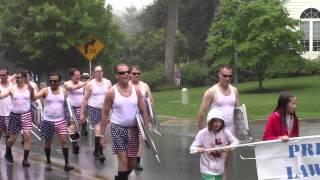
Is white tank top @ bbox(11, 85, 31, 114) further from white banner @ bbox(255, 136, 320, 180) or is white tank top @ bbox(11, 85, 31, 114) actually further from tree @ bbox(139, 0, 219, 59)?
tree @ bbox(139, 0, 219, 59)

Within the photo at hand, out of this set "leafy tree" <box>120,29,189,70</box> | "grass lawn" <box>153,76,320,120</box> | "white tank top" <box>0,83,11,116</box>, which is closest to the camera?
"white tank top" <box>0,83,11,116</box>

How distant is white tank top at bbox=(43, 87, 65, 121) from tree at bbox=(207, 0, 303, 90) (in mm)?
20633

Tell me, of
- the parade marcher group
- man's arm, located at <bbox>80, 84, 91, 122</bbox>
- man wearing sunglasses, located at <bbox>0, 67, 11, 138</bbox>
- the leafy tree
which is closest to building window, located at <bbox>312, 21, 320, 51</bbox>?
the leafy tree

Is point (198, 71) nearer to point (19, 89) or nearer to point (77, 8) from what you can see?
point (77, 8)

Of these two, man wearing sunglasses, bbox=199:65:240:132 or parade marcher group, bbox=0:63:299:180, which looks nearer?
Answer: parade marcher group, bbox=0:63:299:180

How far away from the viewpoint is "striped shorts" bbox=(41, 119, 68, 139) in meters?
11.9

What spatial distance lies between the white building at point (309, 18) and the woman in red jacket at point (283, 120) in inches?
1469

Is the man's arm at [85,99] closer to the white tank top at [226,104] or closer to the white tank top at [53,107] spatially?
the white tank top at [53,107]

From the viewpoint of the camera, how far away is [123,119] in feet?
29.8

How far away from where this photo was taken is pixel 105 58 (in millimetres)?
37062

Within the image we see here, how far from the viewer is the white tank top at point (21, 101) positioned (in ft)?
41.6

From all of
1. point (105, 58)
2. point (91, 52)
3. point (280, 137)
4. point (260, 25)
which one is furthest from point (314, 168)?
point (105, 58)

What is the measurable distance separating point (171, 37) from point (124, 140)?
34356mm

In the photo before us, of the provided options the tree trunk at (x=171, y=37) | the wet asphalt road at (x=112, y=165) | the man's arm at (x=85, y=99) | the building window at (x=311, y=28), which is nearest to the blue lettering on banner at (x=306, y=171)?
the wet asphalt road at (x=112, y=165)
